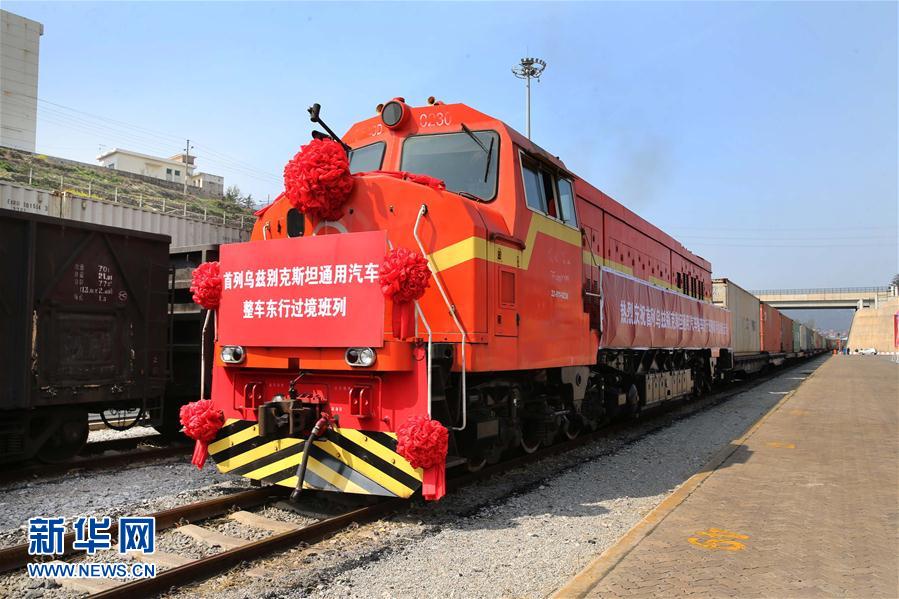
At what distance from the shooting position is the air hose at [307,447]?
4.89m

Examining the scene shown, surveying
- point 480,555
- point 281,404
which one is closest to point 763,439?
point 480,555

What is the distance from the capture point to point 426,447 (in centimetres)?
464

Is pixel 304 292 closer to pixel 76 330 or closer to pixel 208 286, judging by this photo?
pixel 208 286

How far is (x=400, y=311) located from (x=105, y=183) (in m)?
45.8

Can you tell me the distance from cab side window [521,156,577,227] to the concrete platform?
3190 mm

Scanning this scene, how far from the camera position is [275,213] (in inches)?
243

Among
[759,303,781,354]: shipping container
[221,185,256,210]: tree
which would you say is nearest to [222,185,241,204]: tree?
[221,185,256,210]: tree

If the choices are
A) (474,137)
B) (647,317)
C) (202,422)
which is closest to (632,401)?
(647,317)

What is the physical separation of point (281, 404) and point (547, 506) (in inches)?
104

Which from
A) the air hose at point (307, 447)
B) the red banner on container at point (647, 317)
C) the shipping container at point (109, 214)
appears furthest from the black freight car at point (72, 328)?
the shipping container at point (109, 214)

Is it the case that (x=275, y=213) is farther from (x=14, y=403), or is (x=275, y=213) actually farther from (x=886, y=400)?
(x=886, y=400)

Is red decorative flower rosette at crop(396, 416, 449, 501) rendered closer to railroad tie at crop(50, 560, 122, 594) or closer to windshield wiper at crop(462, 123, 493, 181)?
railroad tie at crop(50, 560, 122, 594)

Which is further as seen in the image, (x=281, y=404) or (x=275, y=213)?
(x=275, y=213)

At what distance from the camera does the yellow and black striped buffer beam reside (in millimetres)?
4914
